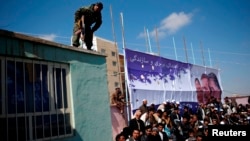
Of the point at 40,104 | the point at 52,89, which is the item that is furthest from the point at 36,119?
the point at 52,89

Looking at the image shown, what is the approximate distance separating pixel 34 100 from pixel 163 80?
7.36 meters

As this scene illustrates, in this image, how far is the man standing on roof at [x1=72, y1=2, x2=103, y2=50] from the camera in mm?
6680

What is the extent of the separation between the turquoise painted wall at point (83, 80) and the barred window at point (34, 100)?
15cm

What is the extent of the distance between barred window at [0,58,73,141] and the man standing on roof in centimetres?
148

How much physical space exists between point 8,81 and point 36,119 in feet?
2.84

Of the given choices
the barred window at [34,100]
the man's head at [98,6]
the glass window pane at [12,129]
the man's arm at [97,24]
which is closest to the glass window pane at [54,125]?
the barred window at [34,100]

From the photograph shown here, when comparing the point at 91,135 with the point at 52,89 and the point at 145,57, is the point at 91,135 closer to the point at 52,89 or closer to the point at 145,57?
the point at 52,89

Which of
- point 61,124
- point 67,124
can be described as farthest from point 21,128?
point 67,124

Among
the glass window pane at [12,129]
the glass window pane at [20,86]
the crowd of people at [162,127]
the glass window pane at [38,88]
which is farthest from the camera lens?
the crowd of people at [162,127]

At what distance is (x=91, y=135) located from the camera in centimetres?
583

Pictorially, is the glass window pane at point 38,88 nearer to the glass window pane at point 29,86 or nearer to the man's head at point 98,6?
the glass window pane at point 29,86

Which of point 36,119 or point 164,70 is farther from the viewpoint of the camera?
point 164,70

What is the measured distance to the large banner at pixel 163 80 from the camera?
9.26m

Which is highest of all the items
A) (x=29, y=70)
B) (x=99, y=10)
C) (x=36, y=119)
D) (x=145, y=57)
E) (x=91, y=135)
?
(x=99, y=10)
